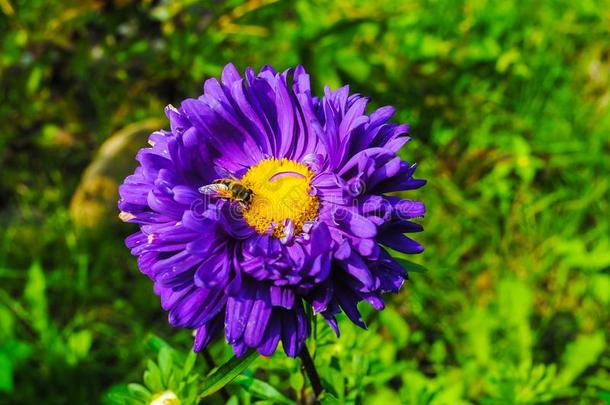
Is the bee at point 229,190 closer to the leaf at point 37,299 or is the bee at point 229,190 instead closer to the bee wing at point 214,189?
the bee wing at point 214,189

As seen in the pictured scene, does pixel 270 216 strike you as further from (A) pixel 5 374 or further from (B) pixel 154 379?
(A) pixel 5 374

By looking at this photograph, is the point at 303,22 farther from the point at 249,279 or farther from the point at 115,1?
the point at 249,279

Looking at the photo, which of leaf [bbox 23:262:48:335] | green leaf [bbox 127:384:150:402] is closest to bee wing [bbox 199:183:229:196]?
green leaf [bbox 127:384:150:402]

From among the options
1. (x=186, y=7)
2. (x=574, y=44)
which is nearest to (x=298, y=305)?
(x=186, y=7)

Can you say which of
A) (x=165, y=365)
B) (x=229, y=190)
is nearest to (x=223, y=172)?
(x=229, y=190)

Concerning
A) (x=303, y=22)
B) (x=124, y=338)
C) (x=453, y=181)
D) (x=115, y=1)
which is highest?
(x=115, y=1)

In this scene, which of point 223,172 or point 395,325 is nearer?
point 223,172

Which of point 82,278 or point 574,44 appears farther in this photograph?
point 574,44
